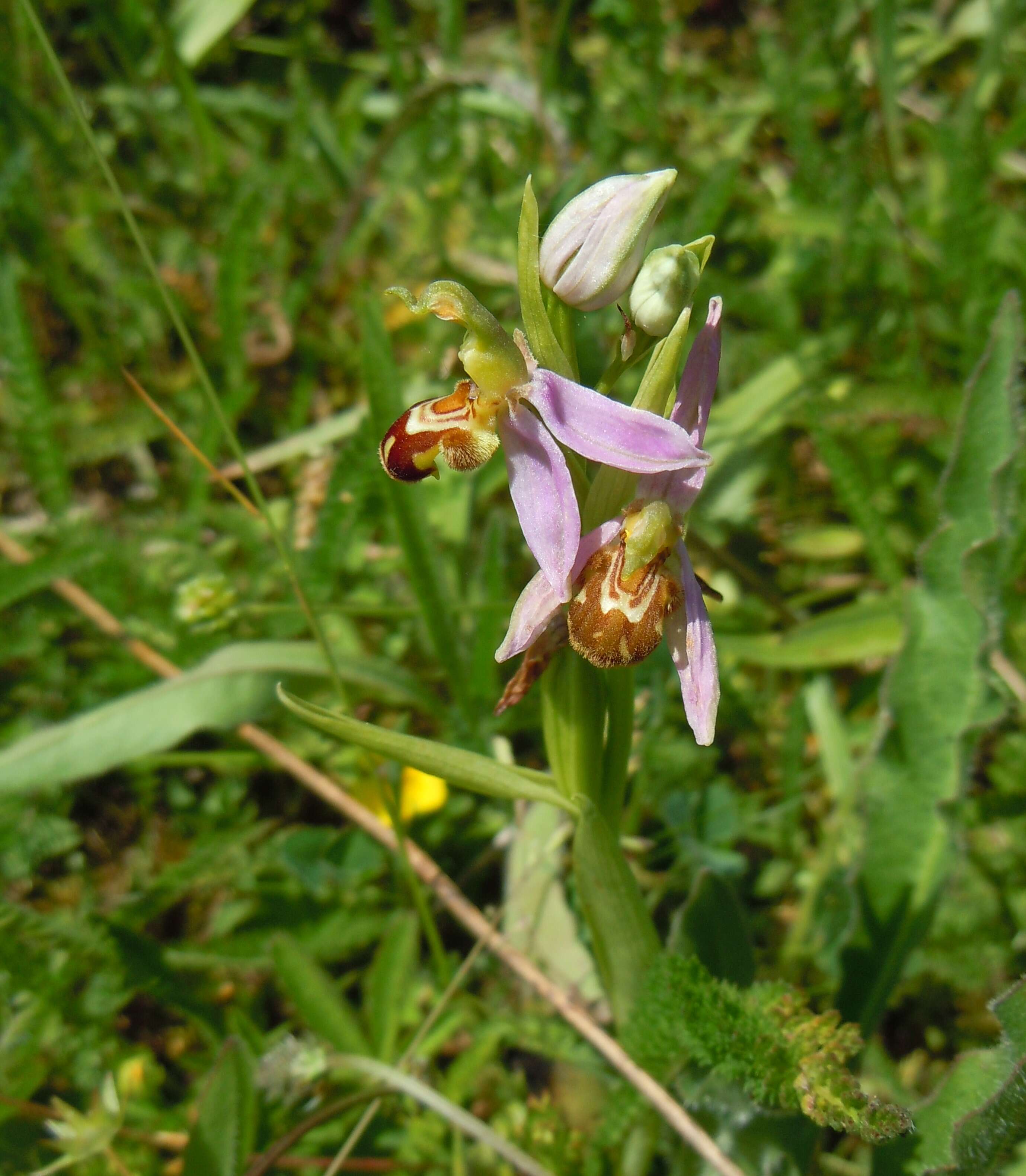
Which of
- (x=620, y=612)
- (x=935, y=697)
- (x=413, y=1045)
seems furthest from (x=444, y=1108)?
(x=935, y=697)

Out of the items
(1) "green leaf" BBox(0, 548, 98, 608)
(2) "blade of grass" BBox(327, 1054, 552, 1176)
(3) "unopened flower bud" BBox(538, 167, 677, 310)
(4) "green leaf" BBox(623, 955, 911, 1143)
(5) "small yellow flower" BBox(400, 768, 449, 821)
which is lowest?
(2) "blade of grass" BBox(327, 1054, 552, 1176)

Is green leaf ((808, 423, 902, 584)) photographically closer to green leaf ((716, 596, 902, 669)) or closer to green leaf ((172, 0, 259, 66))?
green leaf ((716, 596, 902, 669))

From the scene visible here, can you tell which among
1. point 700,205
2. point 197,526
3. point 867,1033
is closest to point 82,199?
point 197,526

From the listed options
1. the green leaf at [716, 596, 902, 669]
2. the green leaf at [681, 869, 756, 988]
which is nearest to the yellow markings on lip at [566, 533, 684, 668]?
the green leaf at [681, 869, 756, 988]

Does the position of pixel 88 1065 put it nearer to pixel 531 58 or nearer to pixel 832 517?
pixel 832 517

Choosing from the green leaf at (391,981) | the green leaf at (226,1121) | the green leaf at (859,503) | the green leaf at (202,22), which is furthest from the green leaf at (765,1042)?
the green leaf at (202,22)

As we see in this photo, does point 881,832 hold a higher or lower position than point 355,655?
lower

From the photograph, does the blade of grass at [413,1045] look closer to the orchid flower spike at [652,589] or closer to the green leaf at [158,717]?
the green leaf at [158,717]
